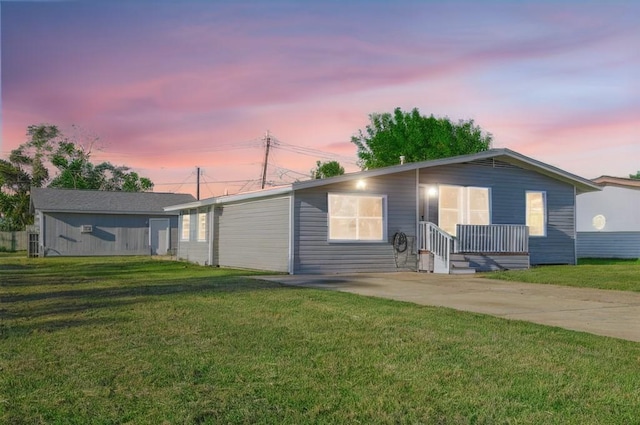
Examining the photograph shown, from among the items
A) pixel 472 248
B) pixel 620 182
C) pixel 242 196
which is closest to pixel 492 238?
pixel 472 248

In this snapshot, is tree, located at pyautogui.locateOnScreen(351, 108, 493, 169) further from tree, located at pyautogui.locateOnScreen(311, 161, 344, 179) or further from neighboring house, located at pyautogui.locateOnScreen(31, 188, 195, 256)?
neighboring house, located at pyautogui.locateOnScreen(31, 188, 195, 256)

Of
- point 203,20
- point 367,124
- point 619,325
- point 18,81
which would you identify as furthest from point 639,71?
point 367,124

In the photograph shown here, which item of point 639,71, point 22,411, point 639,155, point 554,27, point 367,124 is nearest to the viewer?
point 22,411

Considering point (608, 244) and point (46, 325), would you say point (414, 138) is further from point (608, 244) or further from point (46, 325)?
point (46, 325)

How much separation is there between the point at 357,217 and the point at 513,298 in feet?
22.3

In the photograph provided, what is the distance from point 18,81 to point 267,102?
8.56 meters

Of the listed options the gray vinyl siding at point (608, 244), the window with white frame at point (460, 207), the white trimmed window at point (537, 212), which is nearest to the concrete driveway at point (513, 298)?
the window with white frame at point (460, 207)

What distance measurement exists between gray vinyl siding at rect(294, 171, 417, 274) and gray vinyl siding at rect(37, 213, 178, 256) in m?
15.6

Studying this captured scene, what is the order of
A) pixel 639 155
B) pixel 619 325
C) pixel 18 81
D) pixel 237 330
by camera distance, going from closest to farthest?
1. pixel 237 330
2. pixel 619 325
3. pixel 18 81
4. pixel 639 155

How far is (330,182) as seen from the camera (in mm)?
15484

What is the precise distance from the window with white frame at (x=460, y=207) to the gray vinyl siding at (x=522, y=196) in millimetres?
203

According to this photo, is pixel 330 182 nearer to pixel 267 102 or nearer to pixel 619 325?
pixel 267 102

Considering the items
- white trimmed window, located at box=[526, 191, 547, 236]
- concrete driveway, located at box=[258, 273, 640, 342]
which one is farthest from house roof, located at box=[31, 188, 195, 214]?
concrete driveway, located at box=[258, 273, 640, 342]

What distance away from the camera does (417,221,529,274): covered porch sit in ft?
52.8
